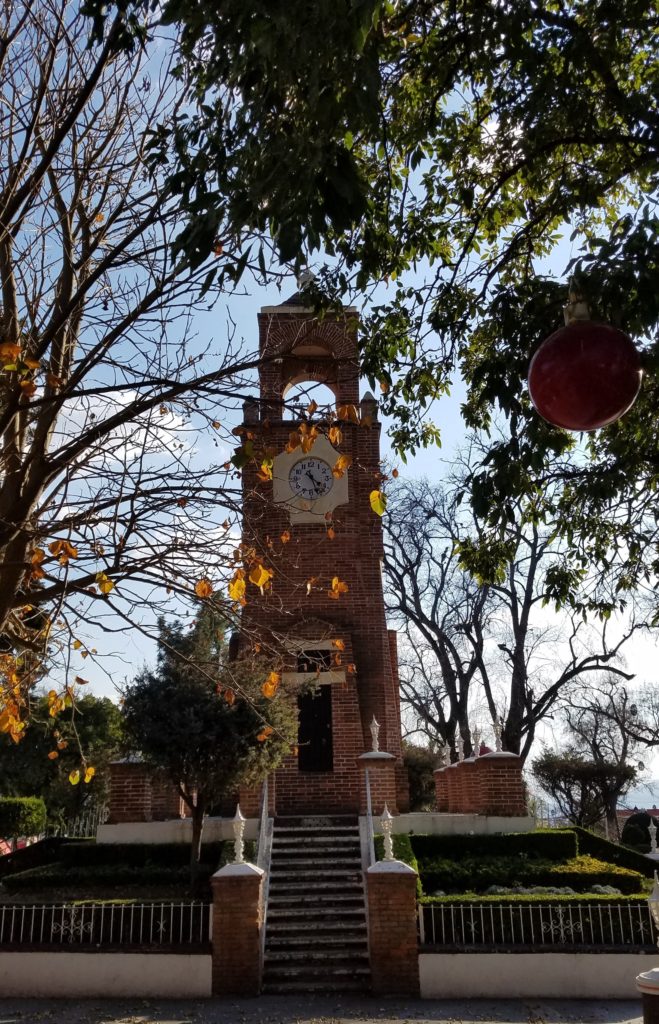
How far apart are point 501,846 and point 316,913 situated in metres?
4.02

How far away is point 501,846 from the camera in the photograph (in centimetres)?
1362

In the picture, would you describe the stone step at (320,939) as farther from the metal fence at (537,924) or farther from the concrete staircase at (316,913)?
the metal fence at (537,924)

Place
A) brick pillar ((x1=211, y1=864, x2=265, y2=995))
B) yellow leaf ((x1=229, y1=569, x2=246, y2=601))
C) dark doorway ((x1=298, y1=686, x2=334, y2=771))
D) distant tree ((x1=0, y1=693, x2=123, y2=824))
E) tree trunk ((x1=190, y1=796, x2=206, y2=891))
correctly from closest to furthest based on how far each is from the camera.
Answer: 1. yellow leaf ((x1=229, y1=569, x2=246, y2=601))
2. brick pillar ((x1=211, y1=864, x2=265, y2=995))
3. tree trunk ((x1=190, y1=796, x2=206, y2=891))
4. dark doorway ((x1=298, y1=686, x2=334, y2=771))
5. distant tree ((x1=0, y1=693, x2=123, y2=824))

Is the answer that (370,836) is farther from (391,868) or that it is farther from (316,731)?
(316,731)

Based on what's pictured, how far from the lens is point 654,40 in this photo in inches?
225

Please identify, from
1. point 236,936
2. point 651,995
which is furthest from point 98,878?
point 651,995

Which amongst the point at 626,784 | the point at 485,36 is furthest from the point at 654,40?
the point at 626,784

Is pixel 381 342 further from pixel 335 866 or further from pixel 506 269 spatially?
pixel 335 866

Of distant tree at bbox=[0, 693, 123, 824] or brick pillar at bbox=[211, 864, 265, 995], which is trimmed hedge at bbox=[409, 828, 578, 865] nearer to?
brick pillar at bbox=[211, 864, 265, 995]

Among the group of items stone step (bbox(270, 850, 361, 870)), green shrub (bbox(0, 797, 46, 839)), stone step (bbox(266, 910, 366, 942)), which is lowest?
stone step (bbox(266, 910, 366, 942))

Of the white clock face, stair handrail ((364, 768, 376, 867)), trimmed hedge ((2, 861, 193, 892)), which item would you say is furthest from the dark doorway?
the white clock face

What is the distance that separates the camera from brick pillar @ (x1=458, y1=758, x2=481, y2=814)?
16.0 meters

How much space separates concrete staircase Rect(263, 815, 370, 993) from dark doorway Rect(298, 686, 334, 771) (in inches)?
76.3

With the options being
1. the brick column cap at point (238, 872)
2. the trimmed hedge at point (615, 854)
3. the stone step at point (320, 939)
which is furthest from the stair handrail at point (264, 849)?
the trimmed hedge at point (615, 854)
